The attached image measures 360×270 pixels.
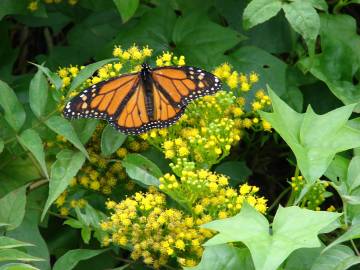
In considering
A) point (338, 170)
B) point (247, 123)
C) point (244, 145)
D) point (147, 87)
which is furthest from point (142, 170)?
point (244, 145)

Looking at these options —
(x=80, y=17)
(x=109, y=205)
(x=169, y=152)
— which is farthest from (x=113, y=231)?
(x=80, y=17)

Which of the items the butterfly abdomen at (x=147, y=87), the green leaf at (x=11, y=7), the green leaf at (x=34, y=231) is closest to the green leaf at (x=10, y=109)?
the green leaf at (x=34, y=231)

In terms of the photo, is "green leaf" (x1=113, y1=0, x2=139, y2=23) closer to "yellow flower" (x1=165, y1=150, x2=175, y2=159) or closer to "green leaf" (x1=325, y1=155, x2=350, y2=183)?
"yellow flower" (x1=165, y1=150, x2=175, y2=159)

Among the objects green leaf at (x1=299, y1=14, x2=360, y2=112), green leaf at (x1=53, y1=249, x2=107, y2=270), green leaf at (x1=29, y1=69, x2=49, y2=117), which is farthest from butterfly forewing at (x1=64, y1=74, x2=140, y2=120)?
green leaf at (x1=299, y1=14, x2=360, y2=112)

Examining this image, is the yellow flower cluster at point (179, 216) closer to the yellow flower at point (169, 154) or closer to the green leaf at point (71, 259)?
the yellow flower at point (169, 154)

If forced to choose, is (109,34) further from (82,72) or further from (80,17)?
(82,72)

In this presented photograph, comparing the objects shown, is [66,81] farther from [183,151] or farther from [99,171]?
[183,151]
